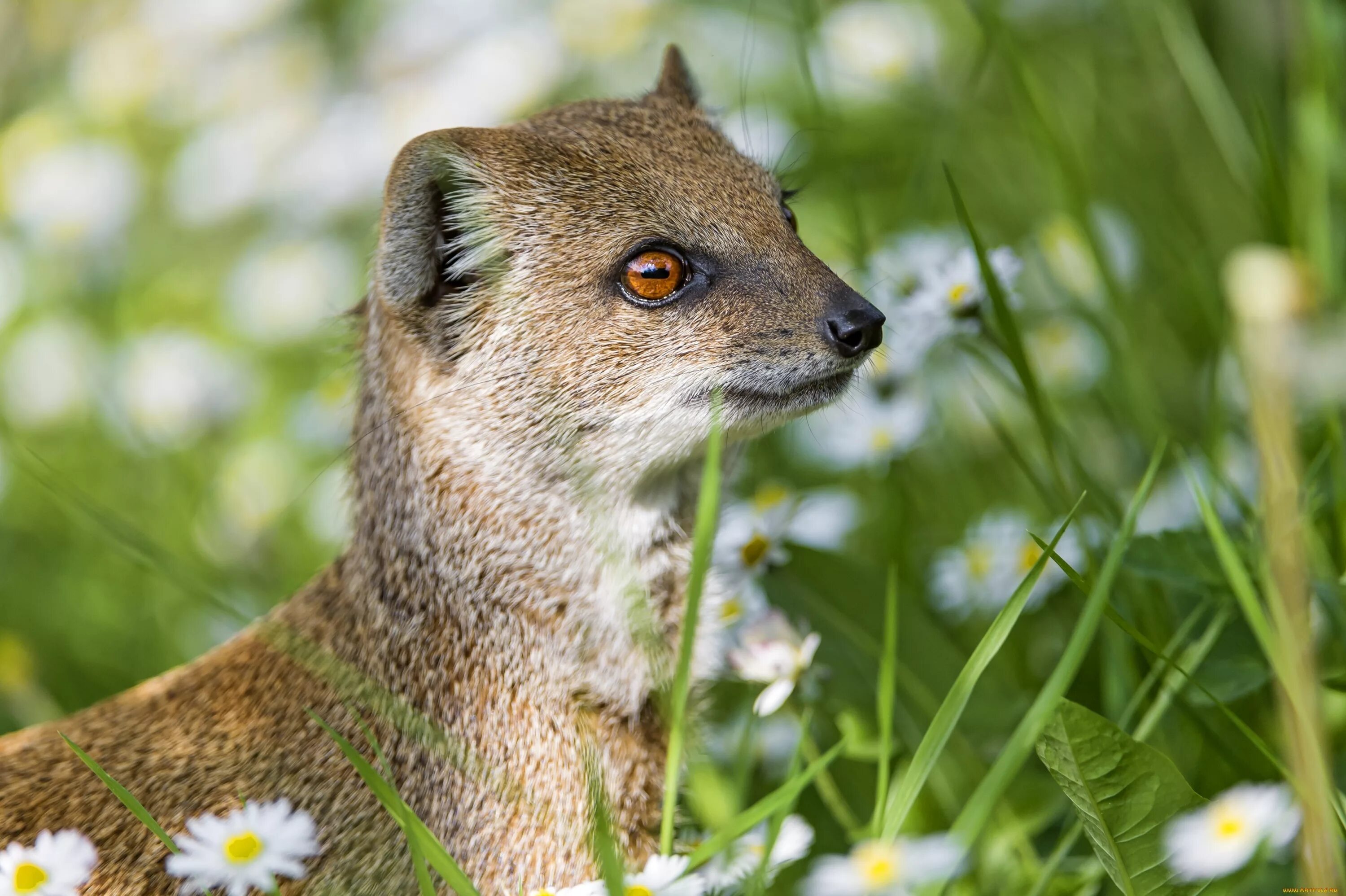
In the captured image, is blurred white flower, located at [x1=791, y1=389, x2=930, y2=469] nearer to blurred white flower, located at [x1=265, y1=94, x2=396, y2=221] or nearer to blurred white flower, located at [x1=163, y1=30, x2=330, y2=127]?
blurred white flower, located at [x1=265, y1=94, x2=396, y2=221]

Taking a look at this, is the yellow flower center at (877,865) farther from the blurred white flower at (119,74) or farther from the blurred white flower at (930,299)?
the blurred white flower at (119,74)

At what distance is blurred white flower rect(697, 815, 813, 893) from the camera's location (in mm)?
1947

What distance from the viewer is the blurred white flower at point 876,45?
3.94 metres

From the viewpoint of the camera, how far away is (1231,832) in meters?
1.65

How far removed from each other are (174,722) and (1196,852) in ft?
5.60

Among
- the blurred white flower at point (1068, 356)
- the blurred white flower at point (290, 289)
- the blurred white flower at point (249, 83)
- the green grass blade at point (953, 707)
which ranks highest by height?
the blurred white flower at point (249, 83)

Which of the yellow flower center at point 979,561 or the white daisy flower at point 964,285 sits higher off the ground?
the white daisy flower at point 964,285

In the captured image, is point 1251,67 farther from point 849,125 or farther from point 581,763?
point 581,763

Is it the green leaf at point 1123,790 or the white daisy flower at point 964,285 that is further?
the white daisy flower at point 964,285

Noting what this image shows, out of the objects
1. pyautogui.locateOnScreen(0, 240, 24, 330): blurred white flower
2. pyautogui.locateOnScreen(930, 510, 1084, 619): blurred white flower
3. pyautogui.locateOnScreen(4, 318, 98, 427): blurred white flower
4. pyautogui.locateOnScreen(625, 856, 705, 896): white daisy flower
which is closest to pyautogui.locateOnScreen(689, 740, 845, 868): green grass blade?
pyautogui.locateOnScreen(625, 856, 705, 896): white daisy flower

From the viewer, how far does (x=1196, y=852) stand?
5.40 feet

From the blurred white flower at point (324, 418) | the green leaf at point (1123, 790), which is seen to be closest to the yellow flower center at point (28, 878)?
the green leaf at point (1123, 790)

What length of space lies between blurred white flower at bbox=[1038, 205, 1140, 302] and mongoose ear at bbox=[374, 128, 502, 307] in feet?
5.38

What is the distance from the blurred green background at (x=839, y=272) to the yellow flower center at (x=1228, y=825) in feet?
1.62
